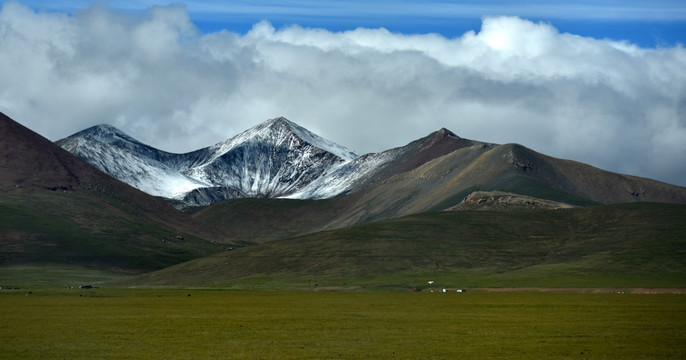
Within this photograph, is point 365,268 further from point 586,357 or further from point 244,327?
point 586,357

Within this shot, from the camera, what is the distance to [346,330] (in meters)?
68.8

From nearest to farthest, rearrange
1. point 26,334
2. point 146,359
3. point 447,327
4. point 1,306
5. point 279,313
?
point 146,359 < point 26,334 < point 447,327 < point 279,313 < point 1,306

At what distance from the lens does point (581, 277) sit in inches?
6486

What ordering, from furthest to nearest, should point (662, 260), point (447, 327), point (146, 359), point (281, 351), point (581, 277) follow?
1. point (662, 260)
2. point (581, 277)
3. point (447, 327)
4. point (281, 351)
5. point (146, 359)

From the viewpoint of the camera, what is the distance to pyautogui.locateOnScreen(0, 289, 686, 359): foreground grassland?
176 ft

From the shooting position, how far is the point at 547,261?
19600 cm

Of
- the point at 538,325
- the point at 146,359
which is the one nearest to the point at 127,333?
the point at 146,359

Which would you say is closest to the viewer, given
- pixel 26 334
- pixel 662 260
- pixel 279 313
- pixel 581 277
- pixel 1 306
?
pixel 26 334

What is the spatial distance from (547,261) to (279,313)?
118492 millimetres

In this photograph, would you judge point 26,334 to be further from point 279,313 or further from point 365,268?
point 365,268

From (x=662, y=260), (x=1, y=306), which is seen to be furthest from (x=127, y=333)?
(x=662, y=260)

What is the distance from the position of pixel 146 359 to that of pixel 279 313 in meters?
41.2

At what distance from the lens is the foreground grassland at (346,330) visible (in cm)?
Result: 5350

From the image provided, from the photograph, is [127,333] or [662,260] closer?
[127,333]
